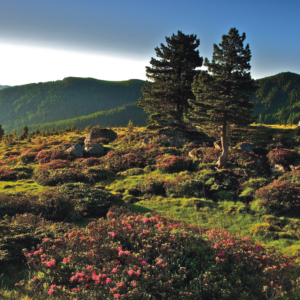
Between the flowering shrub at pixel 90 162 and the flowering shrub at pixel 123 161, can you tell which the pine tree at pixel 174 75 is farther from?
the flowering shrub at pixel 90 162

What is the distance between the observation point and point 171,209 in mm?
12469

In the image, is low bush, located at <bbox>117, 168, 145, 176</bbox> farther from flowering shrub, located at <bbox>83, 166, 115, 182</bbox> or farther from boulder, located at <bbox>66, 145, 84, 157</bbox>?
boulder, located at <bbox>66, 145, 84, 157</bbox>

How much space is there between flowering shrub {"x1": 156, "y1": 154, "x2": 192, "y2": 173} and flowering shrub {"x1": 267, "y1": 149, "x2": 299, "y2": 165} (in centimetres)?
843

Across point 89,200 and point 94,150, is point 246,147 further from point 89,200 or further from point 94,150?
point 94,150

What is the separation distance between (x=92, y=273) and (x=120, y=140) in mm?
30401

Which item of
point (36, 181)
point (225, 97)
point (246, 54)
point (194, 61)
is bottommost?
point (36, 181)

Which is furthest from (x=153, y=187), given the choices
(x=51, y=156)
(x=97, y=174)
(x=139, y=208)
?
(x=51, y=156)

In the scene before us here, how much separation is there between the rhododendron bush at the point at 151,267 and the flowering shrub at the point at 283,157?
51.9ft

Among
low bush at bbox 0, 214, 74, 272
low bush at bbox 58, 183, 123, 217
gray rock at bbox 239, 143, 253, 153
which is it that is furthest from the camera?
gray rock at bbox 239, 143, 253, 153

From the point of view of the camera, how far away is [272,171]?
1911 centimetres

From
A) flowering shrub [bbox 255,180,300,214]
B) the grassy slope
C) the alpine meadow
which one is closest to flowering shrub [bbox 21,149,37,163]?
the alpine meadow

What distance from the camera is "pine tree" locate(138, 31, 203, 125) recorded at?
2877cm

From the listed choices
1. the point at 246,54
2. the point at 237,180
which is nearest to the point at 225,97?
the point at 246,54

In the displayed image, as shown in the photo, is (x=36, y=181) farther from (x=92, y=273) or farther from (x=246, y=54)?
(x=246, y=54)
